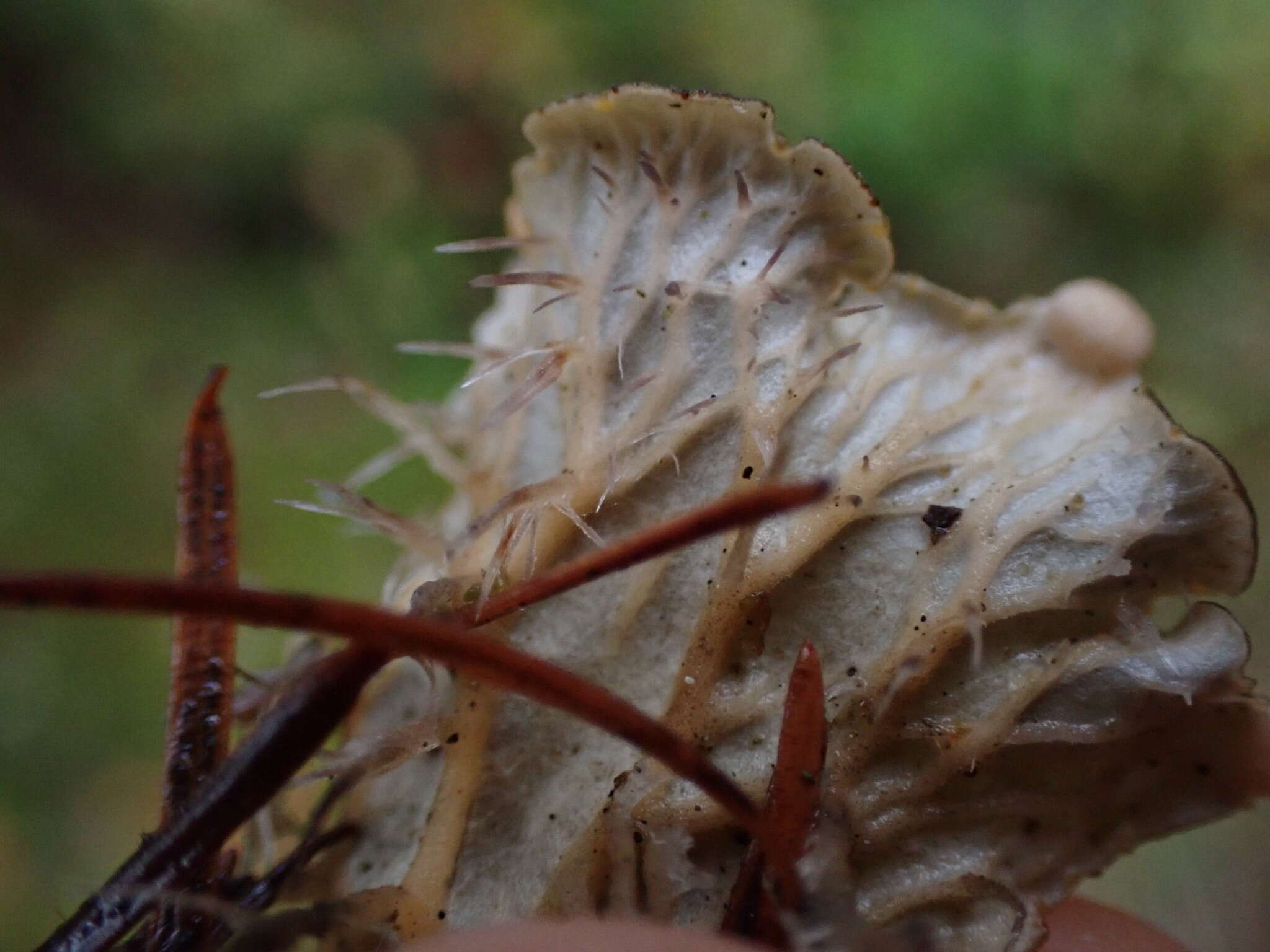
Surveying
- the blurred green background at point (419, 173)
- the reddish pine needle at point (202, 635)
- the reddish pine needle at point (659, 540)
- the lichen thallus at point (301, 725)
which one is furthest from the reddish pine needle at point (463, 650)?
the blurred green background at point (419, 173)

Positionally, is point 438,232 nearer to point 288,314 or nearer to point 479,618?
point 288,314

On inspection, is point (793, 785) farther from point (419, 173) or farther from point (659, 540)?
point (419, 173)

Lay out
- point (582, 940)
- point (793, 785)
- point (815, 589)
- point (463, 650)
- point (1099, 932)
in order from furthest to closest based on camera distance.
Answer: point (1099, 932) → point (815, 589) → point (793, 785) → point (463, 650) → point (582, 940)

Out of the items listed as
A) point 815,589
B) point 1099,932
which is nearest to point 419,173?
point 815,589

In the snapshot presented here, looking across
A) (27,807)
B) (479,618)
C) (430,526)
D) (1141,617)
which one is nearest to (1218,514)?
(1141,617)

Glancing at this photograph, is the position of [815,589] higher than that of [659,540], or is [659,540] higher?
[659,540]

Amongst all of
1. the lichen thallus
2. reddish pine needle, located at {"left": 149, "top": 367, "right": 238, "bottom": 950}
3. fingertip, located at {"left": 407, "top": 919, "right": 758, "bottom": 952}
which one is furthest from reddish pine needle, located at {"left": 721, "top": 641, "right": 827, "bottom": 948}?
reddish pine needle, located at {"left": 149, "top": 367, "right": 238, "bottom": 950}

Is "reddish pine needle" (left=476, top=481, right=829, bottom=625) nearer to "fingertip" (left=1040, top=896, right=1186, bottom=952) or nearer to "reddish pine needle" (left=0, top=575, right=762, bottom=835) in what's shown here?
"reddish pine needle" (left=0, top=575, right=762, bottom=835)
